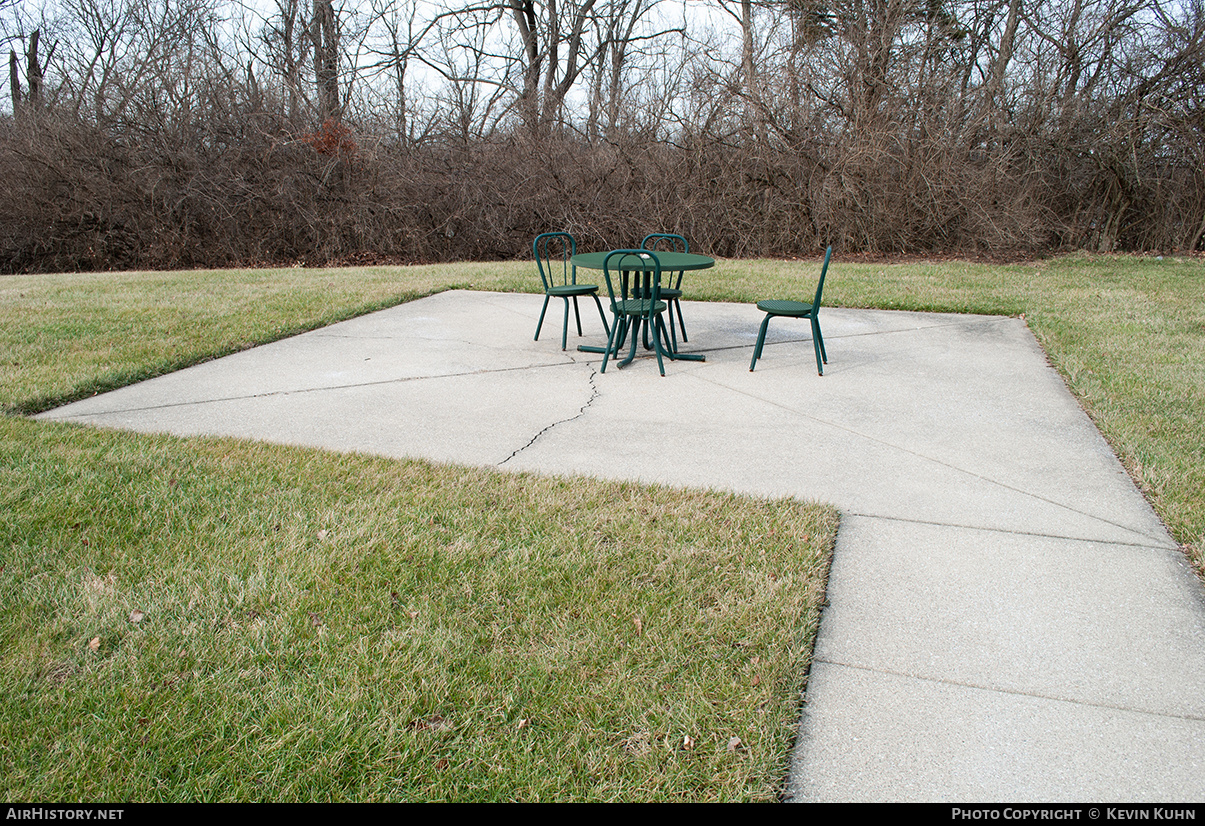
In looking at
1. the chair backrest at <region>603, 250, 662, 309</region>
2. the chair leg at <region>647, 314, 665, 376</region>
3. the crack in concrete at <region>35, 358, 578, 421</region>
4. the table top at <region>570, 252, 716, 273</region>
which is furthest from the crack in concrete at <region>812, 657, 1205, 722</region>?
the crack in concrete at <region>35, 358, 578, 421</region>

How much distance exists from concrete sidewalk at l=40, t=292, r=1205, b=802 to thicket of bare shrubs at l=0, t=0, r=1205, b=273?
6.76 metres

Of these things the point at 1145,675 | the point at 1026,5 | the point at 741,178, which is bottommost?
the point at 1145,675

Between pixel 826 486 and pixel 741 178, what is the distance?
11.5 metres

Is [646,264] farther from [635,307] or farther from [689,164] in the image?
[689,164]

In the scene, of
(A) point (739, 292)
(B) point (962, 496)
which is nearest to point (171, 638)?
(B) point (962, 496)

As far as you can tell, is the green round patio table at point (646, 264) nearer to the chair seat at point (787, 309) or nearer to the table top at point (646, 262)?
the table top at point (646, 262)

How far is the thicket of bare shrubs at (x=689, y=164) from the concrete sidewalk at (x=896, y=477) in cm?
676

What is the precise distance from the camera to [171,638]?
8.52 feet

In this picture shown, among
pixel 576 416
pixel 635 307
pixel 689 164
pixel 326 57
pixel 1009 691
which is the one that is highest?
pixel 326 57

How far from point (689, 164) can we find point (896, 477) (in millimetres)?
11518

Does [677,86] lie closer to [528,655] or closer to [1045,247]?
[1045,247]

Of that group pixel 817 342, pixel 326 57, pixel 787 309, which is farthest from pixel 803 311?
pixel 326 57

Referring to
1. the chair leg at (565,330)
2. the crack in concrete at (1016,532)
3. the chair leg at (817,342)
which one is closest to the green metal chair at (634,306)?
the chair leg at (565,330)

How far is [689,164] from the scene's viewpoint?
14.5m
